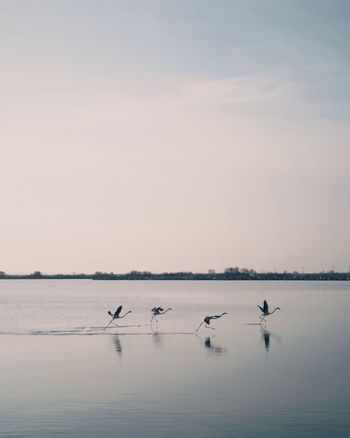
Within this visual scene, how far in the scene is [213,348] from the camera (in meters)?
25.1

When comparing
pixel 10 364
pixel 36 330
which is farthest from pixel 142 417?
pixel 36 330

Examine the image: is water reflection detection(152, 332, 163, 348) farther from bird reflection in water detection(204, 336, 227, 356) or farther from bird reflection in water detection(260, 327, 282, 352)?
bird reflection in water detection(260, 327, 282, 352)

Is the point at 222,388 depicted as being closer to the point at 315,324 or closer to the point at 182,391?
the point at 182,391

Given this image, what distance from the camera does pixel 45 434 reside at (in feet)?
39.7

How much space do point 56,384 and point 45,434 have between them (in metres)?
5.13

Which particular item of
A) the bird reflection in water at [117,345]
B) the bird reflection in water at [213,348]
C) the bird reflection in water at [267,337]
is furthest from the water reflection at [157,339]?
the bird reflection in water at [267,337]

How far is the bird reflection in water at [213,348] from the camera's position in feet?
78.4

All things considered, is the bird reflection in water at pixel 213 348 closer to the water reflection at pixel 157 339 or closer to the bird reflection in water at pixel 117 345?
the water reflection at pixel 157 339

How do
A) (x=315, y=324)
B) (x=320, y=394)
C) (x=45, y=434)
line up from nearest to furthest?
(x=45, y=434)
(x=320, y=394)
(x=315, y=324)

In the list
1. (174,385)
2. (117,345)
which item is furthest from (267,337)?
(174,385)

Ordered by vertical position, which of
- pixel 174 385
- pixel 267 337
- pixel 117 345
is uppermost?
pixel 267 337

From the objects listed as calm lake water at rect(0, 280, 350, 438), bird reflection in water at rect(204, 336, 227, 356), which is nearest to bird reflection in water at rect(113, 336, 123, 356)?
calm lake water at rect(0, 280, 350, 438)

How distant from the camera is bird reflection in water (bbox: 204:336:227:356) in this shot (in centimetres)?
2391

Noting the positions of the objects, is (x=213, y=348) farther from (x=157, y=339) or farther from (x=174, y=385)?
(x=174, y=385)
